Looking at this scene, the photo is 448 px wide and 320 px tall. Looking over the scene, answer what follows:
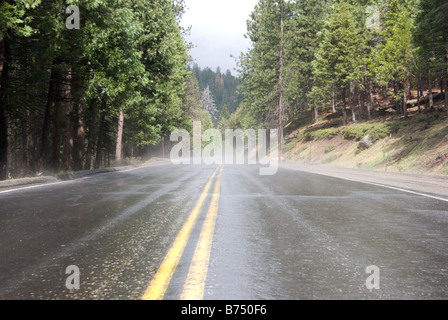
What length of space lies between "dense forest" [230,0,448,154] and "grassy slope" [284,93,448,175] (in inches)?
119

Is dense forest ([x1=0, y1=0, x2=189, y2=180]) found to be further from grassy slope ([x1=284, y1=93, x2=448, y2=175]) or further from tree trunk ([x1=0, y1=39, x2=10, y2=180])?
grassy slope ([x1=284, y1=93, x2=448, y2=175])

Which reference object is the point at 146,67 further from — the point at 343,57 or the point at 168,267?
the point at 343,57

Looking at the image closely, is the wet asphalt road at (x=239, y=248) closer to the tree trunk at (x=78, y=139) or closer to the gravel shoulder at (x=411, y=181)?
the gravel shoulder at (x=411, y=181)

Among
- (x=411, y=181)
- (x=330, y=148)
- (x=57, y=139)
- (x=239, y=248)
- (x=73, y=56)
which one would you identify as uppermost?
(x=73, y=56)

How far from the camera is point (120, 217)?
6.92 meters

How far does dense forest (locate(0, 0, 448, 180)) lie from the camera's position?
15.7 meters

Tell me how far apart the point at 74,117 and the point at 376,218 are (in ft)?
65.9

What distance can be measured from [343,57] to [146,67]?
83.9ft

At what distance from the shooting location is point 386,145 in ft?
A: 103

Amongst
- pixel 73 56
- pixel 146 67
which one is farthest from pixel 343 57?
pixel 73 56

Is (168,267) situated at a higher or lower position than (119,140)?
lower

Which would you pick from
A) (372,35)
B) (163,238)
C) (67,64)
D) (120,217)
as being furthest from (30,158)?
(372,35)
